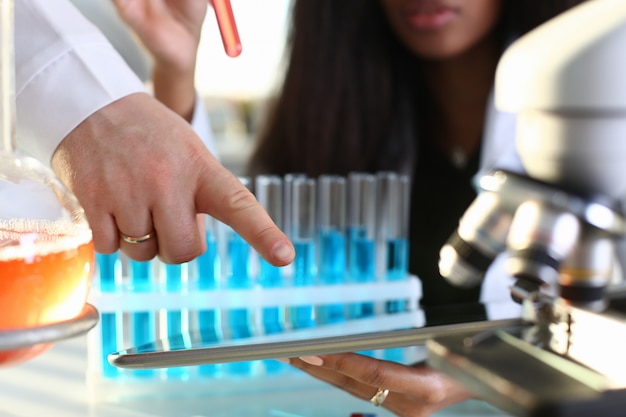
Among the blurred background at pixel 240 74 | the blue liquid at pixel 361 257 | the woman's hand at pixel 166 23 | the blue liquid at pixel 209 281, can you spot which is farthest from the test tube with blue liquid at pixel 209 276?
the blurred background at pixel 240 74

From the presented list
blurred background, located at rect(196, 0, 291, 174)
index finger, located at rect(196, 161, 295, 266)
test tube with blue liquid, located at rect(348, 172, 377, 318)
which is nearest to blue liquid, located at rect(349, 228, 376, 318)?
test tube with blue liquid, located at rect(348, 172, 377, 318)

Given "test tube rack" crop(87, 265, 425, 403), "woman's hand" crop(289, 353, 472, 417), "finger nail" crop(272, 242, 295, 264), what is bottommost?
"test tube rack" crop(87, 265, 425, 403)

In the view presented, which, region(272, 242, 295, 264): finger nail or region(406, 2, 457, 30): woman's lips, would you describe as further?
region(406, 2, 457, 30): woman's lips

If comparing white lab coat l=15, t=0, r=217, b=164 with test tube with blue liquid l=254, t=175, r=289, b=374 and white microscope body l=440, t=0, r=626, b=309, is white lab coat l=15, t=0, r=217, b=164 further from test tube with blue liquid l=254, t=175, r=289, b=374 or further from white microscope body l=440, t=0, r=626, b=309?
white microscope body l=440, t=0, r=626, b=309

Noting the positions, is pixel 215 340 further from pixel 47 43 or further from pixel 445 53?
pixel 445 53

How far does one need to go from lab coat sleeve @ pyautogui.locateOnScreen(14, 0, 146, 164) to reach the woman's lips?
56 cm

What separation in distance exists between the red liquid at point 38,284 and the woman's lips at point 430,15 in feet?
2.62

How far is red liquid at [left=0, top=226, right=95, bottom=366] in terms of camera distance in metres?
0.30

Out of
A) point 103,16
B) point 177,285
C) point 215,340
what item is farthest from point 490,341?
point 103,16

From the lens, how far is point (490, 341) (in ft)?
1.14

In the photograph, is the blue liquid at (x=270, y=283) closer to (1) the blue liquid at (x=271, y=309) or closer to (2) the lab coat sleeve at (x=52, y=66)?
(1) the blue liquid at (x=271, y=309)

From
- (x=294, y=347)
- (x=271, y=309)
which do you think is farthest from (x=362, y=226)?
(x=294, y=347)

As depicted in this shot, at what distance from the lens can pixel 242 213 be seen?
1.46ft

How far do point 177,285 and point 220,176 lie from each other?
20 centimetres
